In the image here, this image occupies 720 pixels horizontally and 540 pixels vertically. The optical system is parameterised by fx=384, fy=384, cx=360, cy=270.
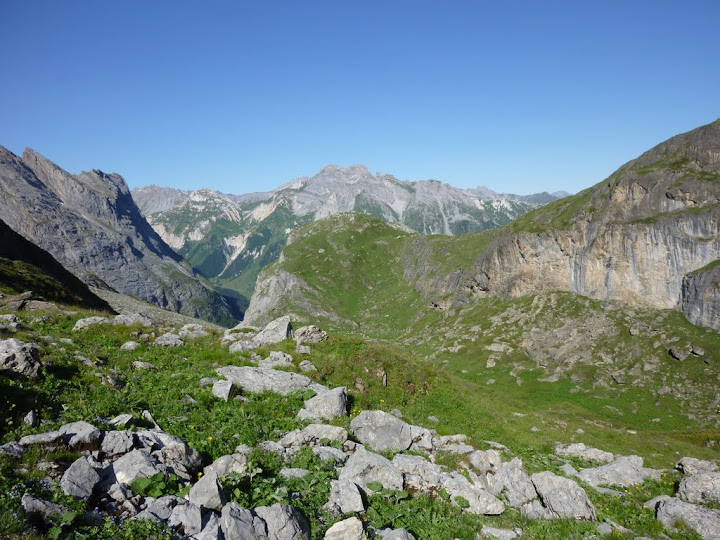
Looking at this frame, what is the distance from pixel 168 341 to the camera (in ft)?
76.3

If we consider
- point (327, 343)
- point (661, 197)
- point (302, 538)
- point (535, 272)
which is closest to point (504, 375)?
point (535, 272)

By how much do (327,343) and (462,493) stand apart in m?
14.0

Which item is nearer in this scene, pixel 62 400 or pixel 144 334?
pixel 62 400

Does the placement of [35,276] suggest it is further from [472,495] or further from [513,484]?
[513,484]

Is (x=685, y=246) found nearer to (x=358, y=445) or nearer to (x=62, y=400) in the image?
(x=358, y=445)

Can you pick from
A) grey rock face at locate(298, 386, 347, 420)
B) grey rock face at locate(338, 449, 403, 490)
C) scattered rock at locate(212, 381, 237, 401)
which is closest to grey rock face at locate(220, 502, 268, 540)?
grey rock face at locate(338, 449, 403, 490)

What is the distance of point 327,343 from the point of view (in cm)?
2528

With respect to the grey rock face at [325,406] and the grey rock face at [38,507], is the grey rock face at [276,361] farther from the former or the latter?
the grey rock face at [38,507]

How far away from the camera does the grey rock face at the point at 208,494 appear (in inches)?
360

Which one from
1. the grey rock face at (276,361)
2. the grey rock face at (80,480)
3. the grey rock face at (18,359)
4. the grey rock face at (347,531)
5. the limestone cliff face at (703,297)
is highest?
the grey rock face at (18,359)

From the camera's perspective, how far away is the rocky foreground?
876 cm

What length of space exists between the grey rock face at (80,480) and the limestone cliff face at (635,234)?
421 feet

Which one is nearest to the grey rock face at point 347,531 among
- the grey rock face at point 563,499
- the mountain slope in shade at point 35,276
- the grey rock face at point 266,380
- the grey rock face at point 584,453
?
the grey rock face at point 563,499

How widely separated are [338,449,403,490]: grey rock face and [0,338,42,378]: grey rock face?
37.3ft
